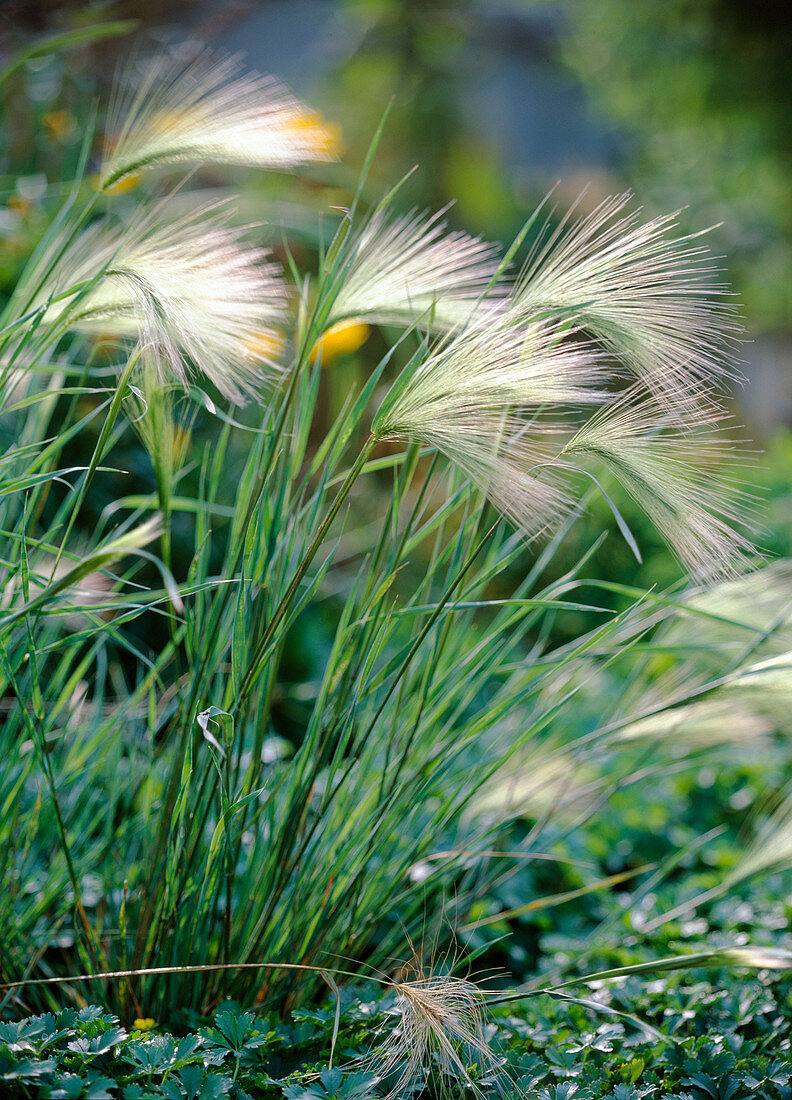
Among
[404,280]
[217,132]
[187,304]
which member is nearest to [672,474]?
[404,280]

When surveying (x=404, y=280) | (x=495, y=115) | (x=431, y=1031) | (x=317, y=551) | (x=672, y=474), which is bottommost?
(x=431, y=1031)

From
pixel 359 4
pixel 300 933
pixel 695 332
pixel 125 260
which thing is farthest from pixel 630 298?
pixel 359 4

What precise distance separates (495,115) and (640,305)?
347 inches

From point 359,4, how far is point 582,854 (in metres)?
4.76

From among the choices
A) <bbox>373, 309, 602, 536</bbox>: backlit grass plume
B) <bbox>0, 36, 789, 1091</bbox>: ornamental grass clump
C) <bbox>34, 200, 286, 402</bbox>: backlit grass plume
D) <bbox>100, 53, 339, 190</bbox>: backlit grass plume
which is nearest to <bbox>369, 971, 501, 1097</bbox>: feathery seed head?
<bbox>0, 36, 789, 1091</bbox>: ornamental grass clump

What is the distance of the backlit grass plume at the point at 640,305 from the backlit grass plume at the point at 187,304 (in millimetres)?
260

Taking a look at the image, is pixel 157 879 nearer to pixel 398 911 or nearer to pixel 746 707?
pixel 398 911

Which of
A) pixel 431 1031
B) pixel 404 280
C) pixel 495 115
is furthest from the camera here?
pixel 495 115

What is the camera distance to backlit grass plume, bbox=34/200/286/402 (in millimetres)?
763

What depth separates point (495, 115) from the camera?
8547 mm

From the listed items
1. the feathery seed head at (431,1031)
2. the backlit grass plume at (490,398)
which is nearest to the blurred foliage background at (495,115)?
the backlit grass plume at (490,398)

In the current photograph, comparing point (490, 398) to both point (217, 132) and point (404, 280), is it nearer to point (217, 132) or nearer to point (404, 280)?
point (404, 280)

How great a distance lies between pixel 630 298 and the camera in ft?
2.58

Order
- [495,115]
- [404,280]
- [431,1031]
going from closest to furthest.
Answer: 1. [431,1031]
2. [404,280]
3. [495,115]
